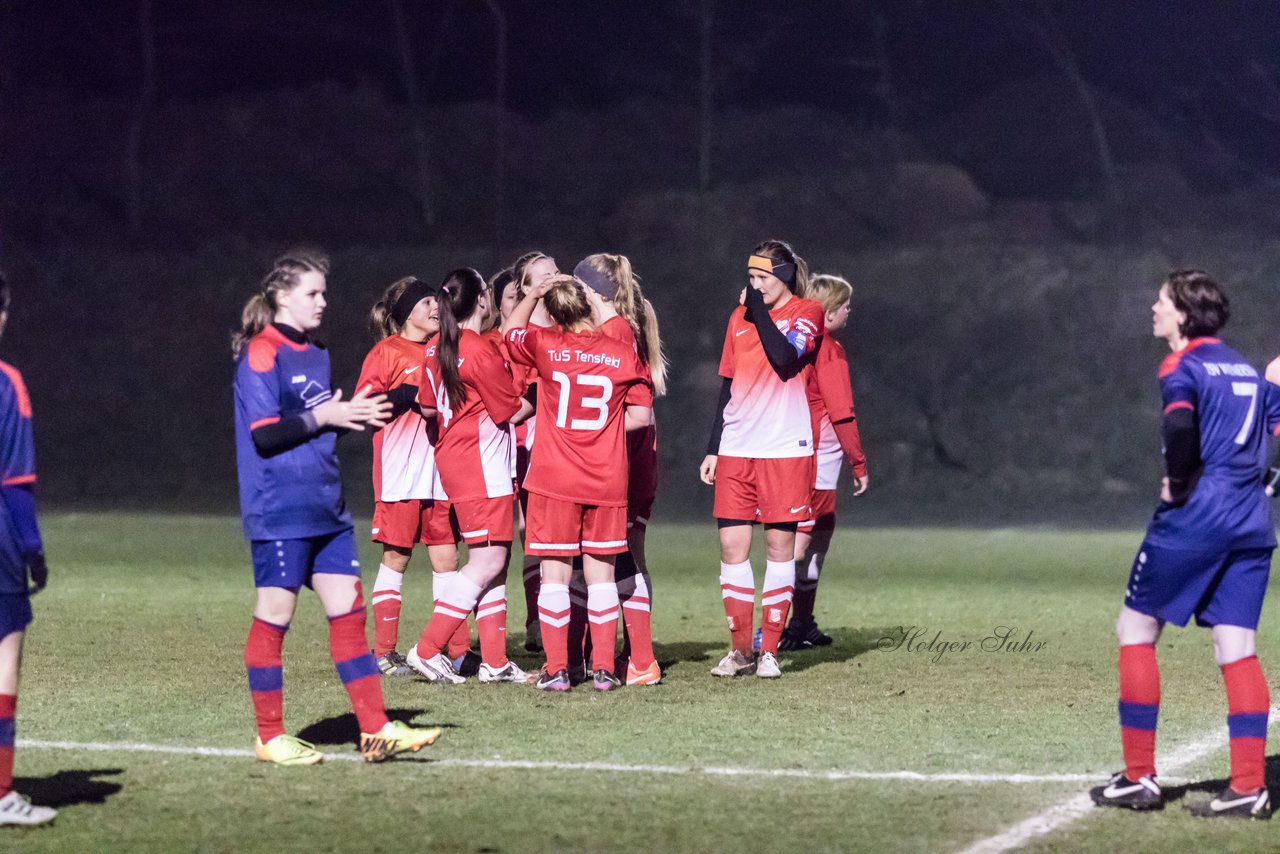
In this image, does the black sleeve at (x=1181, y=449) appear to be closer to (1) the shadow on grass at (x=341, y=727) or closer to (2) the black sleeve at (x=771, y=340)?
(2) the black sleeve at (x=771, y=340)

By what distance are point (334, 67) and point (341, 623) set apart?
993 inches

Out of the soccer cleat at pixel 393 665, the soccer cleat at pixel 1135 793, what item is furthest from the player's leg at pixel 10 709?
the soccer cleat at pixel 1135 793

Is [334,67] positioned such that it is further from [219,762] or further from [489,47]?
[219,762]

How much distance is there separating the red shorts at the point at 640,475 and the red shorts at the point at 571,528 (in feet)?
1.72

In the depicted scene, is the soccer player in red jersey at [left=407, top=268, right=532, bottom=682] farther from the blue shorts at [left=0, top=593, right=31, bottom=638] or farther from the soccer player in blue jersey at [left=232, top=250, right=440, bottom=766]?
the blue shorts at [left=0, top=593, right=31, bottom=638]

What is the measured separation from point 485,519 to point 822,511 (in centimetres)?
228

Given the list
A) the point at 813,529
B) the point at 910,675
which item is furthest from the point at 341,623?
the point at 813,529

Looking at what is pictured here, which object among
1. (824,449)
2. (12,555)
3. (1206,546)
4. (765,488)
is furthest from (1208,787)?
(824,449)

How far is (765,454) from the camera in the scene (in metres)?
8.03

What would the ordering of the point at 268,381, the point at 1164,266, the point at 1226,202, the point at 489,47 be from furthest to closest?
Answer: 1. the point at 489,47
2. the point at 1226,202
3. the point at 1164,266
4. the point at 268,381

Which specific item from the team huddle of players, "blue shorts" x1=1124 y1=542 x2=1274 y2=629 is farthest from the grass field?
"blue shorts" x1=1124 y1=542 x2=1274 y2=629

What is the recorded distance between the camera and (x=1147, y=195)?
2844 cm

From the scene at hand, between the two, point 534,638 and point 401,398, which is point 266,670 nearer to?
point 401,398

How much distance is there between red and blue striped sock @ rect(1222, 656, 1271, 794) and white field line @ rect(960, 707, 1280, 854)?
1.50 ft
